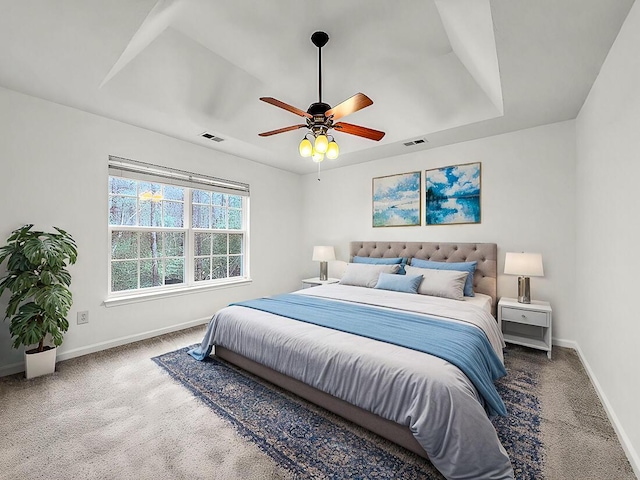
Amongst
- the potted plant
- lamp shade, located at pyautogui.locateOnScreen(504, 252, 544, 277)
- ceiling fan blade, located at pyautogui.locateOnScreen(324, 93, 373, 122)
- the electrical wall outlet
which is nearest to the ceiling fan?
ceiling fan blade, located at pyautogui.locateOnScreen(324, 93, 373, 122)

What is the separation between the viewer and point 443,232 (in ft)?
13.2

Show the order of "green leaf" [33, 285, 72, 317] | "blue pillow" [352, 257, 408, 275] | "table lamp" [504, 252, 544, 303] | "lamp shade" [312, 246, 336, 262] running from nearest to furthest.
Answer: "green leaf" [33, 285, 72, 317] < "table lamp" [504, 252, 544, 303] < "blue pillow" [352, 257, 408, 275] < "lamp shade" [312, 246, 336, 262]

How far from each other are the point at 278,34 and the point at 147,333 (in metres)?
3.60

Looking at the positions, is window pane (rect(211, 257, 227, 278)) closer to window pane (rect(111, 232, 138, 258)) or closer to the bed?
window pane (rect(111, 232, 138, 258))

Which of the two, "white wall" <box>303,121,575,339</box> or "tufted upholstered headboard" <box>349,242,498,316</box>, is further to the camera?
"tufted upholstered headboard" <box>349,242,498,316</box>

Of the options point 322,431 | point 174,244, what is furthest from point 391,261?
point 174,244

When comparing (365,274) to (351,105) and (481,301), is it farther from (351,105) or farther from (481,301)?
(351,105)

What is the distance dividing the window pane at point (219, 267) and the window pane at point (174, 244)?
53 cm

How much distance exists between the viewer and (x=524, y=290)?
10.7ft

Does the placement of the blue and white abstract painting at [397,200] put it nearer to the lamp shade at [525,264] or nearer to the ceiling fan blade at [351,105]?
the lamp shade at [525,264]

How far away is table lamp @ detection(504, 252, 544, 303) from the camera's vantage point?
10.2ft

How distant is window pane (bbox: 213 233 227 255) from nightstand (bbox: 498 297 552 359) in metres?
3.78

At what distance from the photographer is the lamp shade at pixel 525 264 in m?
3.09

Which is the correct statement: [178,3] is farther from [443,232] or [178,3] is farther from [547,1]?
[443,232]
